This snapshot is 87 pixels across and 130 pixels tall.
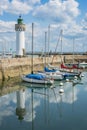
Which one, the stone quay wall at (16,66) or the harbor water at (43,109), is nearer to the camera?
the harbor water at (43,109)

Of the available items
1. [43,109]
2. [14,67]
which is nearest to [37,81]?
[14,67]

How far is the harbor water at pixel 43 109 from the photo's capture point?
19781 mm

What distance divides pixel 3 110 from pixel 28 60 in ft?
90.0

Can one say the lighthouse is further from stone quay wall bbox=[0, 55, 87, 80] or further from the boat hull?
the boat hull

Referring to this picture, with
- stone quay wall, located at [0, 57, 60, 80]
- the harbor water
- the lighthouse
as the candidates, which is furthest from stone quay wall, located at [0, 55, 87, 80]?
the harbor water

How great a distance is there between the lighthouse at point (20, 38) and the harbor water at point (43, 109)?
21.2 meters

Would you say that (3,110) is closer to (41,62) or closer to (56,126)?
(56,126)

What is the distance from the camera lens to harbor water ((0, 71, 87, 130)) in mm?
19781

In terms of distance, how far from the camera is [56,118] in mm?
21500

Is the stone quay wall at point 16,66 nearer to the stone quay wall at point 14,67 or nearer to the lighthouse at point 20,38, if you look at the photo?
the stone quay wall at point 14,67

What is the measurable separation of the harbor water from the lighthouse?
2119 cm

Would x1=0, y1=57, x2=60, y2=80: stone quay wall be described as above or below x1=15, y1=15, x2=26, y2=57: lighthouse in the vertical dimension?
below

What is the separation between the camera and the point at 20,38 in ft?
186

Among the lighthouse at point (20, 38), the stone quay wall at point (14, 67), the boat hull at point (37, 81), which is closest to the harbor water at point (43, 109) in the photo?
the boat hull at point (37, 81)
